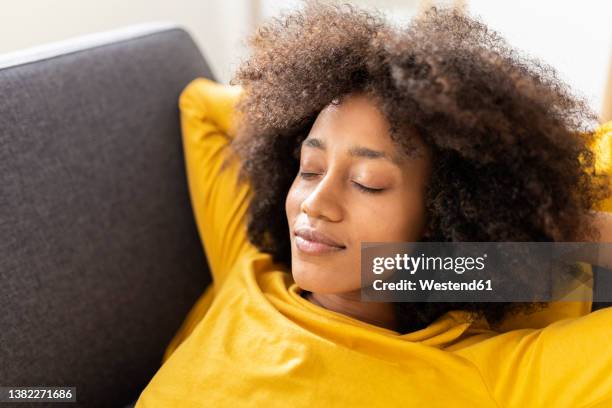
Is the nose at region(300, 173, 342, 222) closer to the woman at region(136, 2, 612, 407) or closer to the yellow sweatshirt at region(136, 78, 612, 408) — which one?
the woman at region(136, 2, 612, 407)

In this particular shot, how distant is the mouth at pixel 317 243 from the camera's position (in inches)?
36.9

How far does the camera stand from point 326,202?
92 cm

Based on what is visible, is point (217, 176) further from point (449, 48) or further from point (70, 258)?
point (449, 48)

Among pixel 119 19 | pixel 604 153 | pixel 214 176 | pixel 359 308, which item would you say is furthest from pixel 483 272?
pixel 119 19

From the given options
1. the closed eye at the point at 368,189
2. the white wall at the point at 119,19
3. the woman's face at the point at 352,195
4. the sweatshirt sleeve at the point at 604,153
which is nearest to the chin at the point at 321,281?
the woman's face at the point at 352,195

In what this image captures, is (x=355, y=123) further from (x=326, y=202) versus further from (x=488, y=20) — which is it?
(x=488, y=20)

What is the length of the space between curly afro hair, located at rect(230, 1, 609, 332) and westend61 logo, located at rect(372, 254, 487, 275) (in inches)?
1.4

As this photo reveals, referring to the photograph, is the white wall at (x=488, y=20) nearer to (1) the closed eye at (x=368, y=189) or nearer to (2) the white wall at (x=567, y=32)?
(2) the white wall at (x=567, y=32)

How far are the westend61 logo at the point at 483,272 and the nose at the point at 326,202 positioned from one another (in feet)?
0.24

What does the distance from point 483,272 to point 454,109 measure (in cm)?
27

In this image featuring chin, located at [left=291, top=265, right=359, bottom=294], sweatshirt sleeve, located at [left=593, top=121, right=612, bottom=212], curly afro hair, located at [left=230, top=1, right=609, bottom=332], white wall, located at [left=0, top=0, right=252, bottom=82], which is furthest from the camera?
white wall, located at [left=0, top=0, right=252, bottom=82]

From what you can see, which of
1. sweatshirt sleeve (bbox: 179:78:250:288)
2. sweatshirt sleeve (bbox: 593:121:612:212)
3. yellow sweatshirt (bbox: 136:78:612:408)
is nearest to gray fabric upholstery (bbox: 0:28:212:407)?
sweatshirt sleeve (bbox: 179:78:250:288)

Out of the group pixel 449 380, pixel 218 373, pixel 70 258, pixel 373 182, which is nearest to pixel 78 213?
pixel 70 258

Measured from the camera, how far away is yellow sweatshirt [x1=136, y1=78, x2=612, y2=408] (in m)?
0.88
